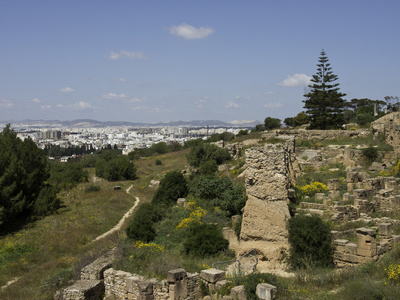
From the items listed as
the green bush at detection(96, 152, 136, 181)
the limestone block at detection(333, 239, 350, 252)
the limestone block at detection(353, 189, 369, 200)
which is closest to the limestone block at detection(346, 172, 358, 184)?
the limestone block at detection(353, 189, 369, 200)

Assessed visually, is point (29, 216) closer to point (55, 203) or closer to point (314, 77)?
point (55, 203)

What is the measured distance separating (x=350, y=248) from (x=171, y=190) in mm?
11267

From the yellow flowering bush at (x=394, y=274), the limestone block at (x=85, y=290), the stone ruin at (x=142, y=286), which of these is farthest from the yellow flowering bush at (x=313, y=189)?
the limestone block at (x=85, y=290)

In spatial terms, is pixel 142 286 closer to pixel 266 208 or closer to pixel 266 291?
pixel 266 291

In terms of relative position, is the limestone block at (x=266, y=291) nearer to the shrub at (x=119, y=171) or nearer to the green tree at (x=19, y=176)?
the green tree at (x=19, y=176)

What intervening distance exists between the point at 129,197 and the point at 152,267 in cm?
1503

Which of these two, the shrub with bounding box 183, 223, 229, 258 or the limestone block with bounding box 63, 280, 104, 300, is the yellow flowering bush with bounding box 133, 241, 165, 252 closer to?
the shrub with bounding box 183, 223, 229, 258

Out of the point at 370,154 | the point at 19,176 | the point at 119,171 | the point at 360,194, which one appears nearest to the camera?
the point at 360,194

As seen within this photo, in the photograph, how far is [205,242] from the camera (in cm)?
1065

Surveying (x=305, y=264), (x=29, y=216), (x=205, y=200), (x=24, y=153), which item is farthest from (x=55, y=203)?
(x=305, y=264)

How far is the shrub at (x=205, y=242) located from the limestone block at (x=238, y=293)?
3.13m

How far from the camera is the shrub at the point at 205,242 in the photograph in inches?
414

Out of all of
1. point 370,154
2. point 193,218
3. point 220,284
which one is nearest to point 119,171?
point 193,218

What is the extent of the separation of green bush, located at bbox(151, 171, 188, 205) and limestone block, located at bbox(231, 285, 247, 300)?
36.3ft
